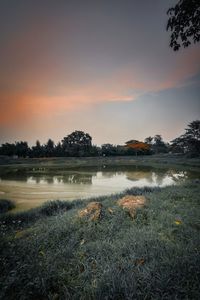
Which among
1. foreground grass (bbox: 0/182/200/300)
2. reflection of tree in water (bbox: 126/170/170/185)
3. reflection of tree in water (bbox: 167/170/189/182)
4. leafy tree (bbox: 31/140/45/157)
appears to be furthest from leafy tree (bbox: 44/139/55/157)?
foreground grass (bbox: 0/182/200/300)

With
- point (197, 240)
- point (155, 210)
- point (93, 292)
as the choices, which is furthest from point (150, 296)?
point (155, 210)

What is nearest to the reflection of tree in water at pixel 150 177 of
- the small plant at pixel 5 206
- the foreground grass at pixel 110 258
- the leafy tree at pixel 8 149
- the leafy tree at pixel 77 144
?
the small plant at pixel 5 206

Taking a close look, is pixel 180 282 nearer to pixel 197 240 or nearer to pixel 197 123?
pixel 197 240

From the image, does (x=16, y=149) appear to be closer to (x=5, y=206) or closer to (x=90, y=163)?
(x=90, y=163)

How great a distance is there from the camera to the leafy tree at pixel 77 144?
61.8 m

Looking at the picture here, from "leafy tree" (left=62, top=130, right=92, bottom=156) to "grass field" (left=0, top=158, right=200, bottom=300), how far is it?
54.3 m

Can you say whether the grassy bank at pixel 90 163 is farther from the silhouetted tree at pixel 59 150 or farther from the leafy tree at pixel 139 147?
the leafy tree at pixel 139 147

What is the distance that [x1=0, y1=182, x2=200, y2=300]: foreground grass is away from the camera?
3.54 metres

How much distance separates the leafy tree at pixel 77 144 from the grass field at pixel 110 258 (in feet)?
178

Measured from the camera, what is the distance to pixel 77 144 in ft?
213

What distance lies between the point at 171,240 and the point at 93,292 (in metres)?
2.40

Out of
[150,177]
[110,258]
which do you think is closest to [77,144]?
[150,177]

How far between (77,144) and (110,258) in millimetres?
60796

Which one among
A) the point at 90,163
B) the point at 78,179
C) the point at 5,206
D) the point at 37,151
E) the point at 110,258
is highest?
the point at 37,151
